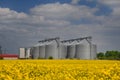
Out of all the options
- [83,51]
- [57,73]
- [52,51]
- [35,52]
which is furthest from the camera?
[35,52]

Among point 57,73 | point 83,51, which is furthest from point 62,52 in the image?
point 57,73

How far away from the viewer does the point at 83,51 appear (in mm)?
114500

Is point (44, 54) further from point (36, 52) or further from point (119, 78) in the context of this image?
point (119, 78)

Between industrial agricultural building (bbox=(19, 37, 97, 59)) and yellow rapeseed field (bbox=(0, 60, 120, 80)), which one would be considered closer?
yellow rapeseed field (bbox=(0, 60, 120, 80))

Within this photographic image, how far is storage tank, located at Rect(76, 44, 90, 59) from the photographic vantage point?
113m

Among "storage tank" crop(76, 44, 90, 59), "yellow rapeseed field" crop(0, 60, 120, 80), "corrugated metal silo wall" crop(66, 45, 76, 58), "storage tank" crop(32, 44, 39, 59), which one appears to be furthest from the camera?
"storage tank" crop(32, 44, 39, 59)

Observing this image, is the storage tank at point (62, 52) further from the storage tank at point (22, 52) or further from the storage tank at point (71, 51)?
the storage tank at point (22, 52)

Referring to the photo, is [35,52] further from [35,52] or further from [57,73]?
[57,73]

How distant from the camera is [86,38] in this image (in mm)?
121062

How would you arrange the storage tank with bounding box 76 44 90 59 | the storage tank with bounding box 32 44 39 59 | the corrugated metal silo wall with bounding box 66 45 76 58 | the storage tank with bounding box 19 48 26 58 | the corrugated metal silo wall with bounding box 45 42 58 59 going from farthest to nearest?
1. the storage tank with bounding box 19 48 26 58
2. the storage tank with bounding box 32 44 39 59
3. the corrugated metal silo wall with bounding box 66 45 76 58
4. the corrugated metal silo wall with bounding box 45 42 58 59
5. the storage tank with bounding box 76 44 90 59

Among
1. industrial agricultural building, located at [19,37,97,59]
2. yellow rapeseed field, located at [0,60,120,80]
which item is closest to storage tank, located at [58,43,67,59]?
industrial agricultural building, located at [19,37,97,59]

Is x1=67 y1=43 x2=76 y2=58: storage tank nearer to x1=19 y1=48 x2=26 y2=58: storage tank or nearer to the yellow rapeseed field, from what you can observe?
x1=19 y1=48 x2=26 y2=58: storage tank

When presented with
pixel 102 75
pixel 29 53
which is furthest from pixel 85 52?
pixel 102 75

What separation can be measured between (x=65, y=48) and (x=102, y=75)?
375 feet
